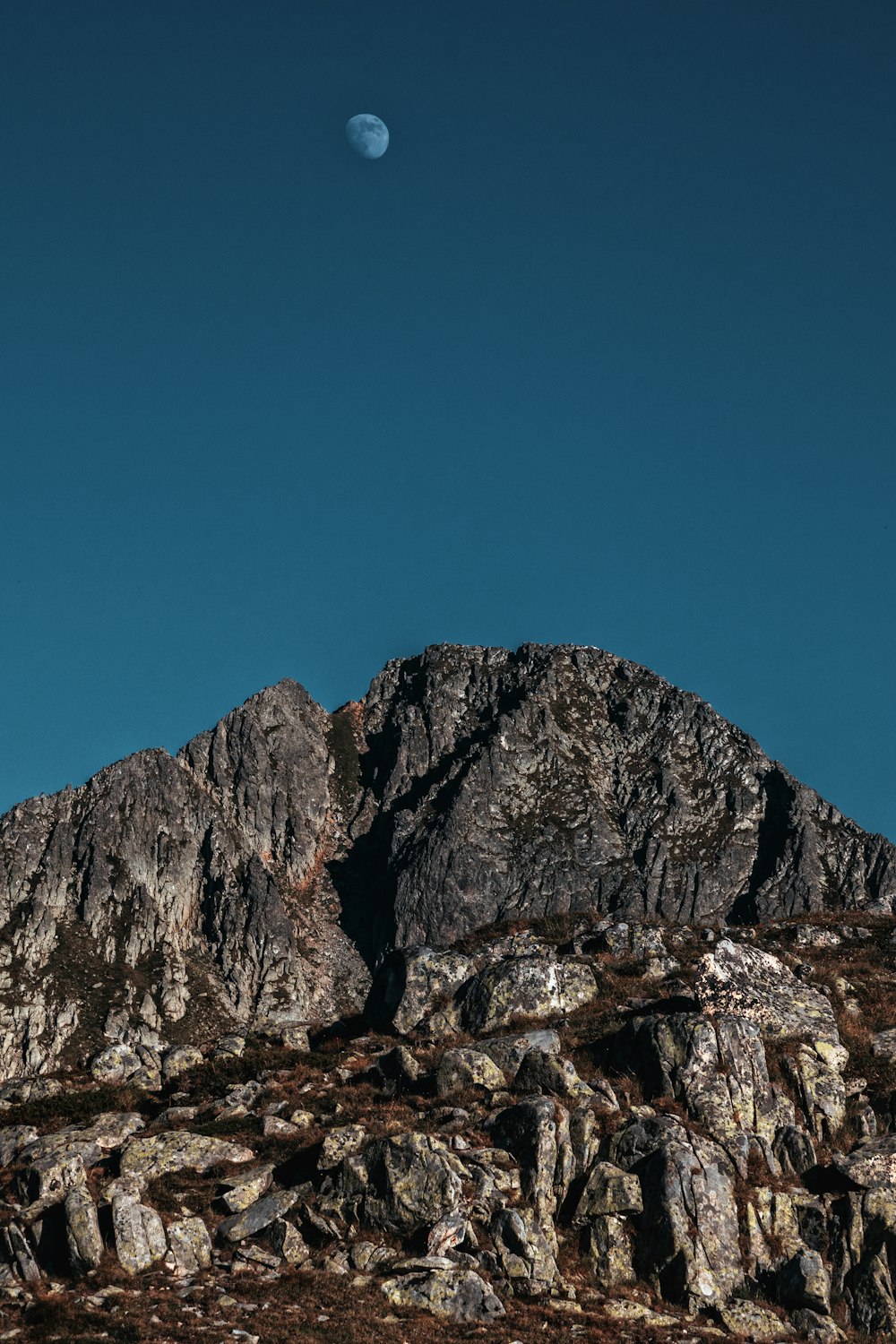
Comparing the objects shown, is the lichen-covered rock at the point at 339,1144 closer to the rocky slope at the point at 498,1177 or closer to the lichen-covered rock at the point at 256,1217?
the rocky slope at the point at 498,1177

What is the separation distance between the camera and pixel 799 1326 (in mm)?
28469

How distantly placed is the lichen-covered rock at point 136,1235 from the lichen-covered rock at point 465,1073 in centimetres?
1068

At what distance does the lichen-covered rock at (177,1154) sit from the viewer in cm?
3272

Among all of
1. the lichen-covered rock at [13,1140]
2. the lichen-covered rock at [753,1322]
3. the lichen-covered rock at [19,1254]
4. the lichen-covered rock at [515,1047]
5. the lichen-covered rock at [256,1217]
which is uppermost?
the lichen-covered rock at [515,1047]

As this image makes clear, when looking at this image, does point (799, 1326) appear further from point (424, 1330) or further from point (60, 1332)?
point (60, 1332)

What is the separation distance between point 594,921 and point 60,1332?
34745 millimetres

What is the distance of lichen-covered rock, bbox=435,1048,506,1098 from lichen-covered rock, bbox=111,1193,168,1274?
35.0 ft

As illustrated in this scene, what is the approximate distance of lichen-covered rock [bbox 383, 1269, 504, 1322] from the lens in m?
26.7

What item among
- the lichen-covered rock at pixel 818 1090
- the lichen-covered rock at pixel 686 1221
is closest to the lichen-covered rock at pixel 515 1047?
the lichen-covered rock at pixel 686 1221

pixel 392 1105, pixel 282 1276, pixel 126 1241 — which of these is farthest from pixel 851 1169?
pixel 126 1241

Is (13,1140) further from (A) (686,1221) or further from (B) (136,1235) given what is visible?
(A) (686,1221)

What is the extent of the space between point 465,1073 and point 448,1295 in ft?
32.5

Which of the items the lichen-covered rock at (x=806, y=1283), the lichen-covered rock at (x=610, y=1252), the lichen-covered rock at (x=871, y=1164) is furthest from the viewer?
the lichen-covered rock at (x=871, y=1164)

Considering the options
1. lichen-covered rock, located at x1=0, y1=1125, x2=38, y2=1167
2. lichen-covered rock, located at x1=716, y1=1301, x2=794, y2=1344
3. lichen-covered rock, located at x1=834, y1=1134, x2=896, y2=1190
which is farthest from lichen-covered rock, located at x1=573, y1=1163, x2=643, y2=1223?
lichen-covered rock, located at x1=0, y1=1125, x2=38, y2=1167
